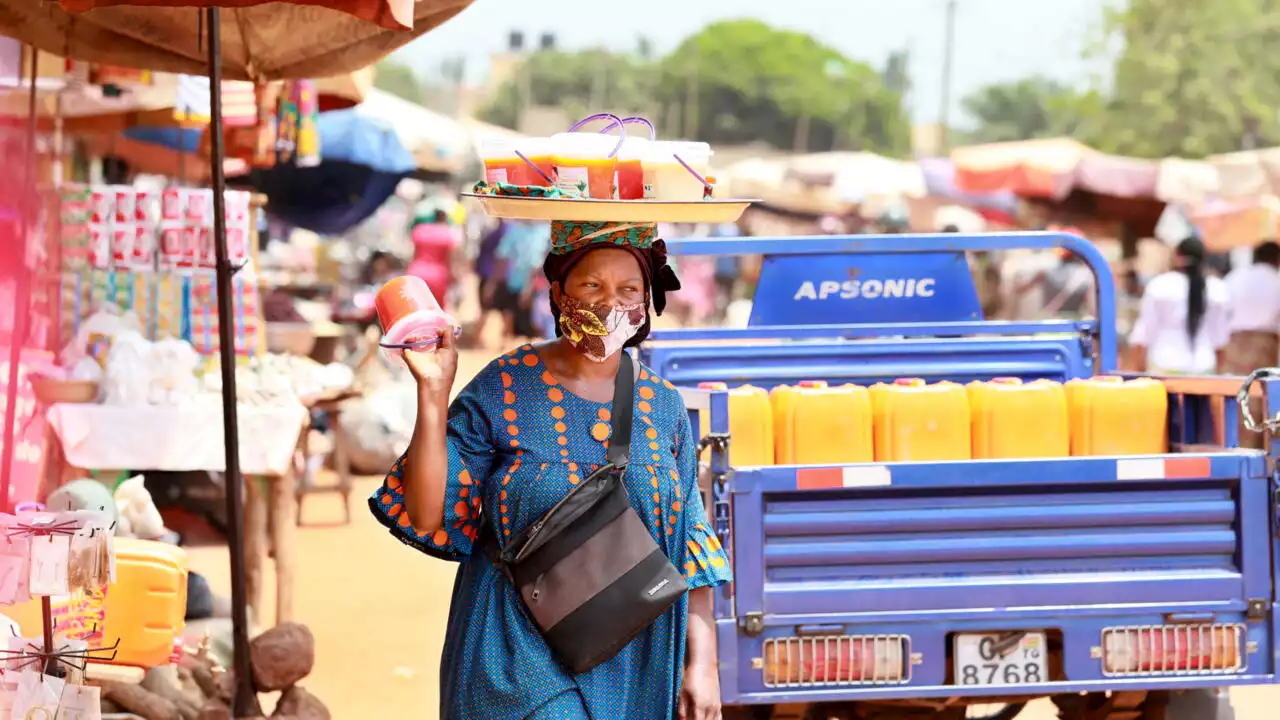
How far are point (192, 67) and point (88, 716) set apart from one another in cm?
341

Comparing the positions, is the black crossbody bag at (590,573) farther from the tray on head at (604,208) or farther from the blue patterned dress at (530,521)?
the tray on head at (604,208)

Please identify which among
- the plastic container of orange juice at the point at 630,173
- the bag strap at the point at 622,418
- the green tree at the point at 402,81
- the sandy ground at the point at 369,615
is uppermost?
the green tree at the point at 402,81

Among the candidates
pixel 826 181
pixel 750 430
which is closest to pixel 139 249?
pixel 750 430

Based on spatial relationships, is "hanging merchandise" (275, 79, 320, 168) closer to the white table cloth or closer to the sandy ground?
the sandy ground

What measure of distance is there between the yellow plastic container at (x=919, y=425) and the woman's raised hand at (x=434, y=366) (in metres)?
2.22

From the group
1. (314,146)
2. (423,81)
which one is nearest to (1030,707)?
(314,146)

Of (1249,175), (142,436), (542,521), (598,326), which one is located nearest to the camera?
(542,521)

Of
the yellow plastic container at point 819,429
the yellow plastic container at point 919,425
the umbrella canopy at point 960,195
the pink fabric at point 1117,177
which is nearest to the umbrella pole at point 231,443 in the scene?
the yellow plastic container at point 819,429

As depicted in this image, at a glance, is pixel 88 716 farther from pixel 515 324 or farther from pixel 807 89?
pixel 807 89

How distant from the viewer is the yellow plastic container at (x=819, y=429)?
521 centimetres

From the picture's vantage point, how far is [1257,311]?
15586 mm

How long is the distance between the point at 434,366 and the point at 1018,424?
2.54 metres

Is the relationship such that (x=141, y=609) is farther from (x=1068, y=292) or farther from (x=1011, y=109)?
(x=1011, y=109)

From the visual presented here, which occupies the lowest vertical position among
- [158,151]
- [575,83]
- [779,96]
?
[158,151]
